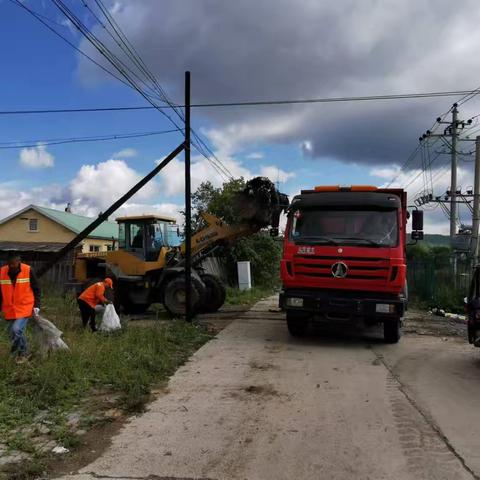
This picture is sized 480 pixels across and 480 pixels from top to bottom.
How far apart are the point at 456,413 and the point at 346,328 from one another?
7.27m

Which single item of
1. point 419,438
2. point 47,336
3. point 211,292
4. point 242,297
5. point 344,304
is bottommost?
point 419,438

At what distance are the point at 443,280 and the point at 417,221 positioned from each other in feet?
31.5

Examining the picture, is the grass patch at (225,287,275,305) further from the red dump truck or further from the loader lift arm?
the red dump truck

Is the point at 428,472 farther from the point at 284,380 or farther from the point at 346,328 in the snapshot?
the point at 346,328

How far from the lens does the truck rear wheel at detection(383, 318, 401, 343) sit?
11.4m

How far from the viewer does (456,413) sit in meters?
6.51

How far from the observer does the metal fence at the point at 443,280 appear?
1975 cm

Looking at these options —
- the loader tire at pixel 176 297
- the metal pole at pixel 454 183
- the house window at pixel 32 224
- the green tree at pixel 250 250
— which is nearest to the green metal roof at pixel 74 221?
the house window at pixel 32 224

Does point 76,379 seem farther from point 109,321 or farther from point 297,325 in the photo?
point 297,325

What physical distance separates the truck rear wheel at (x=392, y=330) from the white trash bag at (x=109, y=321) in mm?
5422

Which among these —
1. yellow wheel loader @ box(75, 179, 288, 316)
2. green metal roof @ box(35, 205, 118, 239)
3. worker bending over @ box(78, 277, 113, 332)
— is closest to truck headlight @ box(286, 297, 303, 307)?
worker bending over @ box(78, 277, 113, 332)

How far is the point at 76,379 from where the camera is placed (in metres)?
7.33

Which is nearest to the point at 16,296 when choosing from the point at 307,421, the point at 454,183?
the point at 307,421

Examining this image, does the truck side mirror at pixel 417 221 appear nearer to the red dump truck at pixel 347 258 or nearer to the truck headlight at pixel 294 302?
the red dump truck at pixel 347 258
